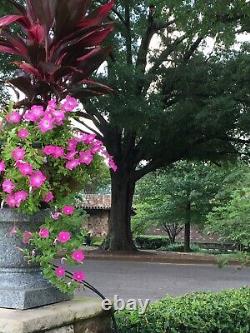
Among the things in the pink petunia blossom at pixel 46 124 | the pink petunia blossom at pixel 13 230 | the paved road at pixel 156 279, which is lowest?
the paved road at pixel 156 279

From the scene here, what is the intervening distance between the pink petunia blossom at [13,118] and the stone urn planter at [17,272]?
0.55 meters

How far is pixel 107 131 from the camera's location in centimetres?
2081

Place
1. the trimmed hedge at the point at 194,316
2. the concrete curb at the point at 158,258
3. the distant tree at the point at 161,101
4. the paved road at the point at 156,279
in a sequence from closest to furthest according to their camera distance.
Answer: the trimmed hedge at the point at 194,316, the paved road at the point at 156,279, the distant tree at the point at 161,101, the concrete curb at the point at 158,258

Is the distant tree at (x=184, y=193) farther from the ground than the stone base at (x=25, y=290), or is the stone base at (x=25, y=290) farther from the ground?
the distant tree at (x=184, y=193)

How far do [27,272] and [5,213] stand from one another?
1.36 feet

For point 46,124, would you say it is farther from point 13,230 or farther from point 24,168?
point 13,230

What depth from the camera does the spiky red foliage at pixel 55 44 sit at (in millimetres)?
3240

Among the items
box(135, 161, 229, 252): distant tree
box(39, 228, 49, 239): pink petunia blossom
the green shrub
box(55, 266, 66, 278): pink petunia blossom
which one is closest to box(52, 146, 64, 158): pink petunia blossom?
box(39, 228, 49, 239): pink petunia blossom

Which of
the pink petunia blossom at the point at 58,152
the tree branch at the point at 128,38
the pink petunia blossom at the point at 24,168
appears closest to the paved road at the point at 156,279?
the pink petunia blossom at the point at 58,152

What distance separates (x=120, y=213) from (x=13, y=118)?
59.6 ft

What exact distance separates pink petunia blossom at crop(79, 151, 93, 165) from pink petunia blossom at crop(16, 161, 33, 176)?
35cm

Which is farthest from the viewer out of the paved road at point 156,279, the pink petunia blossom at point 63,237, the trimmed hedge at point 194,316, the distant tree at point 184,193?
the distant tree at point 184,193

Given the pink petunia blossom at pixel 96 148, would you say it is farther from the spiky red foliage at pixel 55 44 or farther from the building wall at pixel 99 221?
the building wall at pixel 99 221

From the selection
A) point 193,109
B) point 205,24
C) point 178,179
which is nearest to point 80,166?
point 205,24
